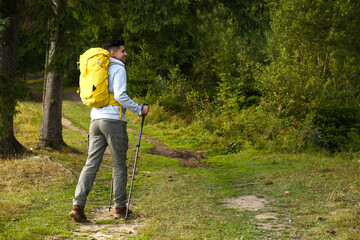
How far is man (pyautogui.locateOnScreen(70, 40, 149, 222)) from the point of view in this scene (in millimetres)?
4996

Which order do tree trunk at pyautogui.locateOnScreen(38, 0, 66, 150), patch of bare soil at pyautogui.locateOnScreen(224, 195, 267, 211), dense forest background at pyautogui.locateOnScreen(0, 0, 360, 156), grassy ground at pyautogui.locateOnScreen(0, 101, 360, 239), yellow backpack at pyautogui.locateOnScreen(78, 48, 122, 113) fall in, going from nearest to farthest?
grassy ground at pyautogui.locateOnScreen(0, 101, 360, 239), yellow backpack at pyautogui.locateOnScreen(78, 48, 122, 113), patch of bare soil at pyautogui.locateOnScreen(224, 195, 267, 211), dense forest background at pyautogui.locateOnScreen(0, 0, 360, 156), tree trunk at pyautogui.locateOnScreen(38, 0, 66, 150)

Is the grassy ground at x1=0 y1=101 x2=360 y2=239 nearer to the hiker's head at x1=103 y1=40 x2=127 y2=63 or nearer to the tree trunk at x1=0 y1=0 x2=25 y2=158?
the tree trunk at x1=0 y1=0 x2=25 y2=158

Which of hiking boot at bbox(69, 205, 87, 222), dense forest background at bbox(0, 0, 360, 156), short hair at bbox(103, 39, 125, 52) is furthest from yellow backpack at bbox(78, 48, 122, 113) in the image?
dense forest background at bbox(0, 0, 360, 156)

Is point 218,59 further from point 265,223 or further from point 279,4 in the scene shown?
point 265,223

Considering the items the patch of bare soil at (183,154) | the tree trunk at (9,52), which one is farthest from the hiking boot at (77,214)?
the patch of bare soil at (183,154)

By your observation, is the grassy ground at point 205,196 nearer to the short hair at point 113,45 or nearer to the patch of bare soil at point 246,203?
the patch of bare soil at point 246,203

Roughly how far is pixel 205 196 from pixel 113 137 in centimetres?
213

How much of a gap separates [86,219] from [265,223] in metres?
2.23

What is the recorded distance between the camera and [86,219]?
5.11m

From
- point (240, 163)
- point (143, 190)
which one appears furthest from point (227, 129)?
point (143, 190)

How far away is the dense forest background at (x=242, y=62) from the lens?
28.3ft

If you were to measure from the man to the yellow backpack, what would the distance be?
0.08 metres

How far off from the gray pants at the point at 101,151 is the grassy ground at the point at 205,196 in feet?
1.36

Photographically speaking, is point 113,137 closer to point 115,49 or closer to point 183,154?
point 115,49
